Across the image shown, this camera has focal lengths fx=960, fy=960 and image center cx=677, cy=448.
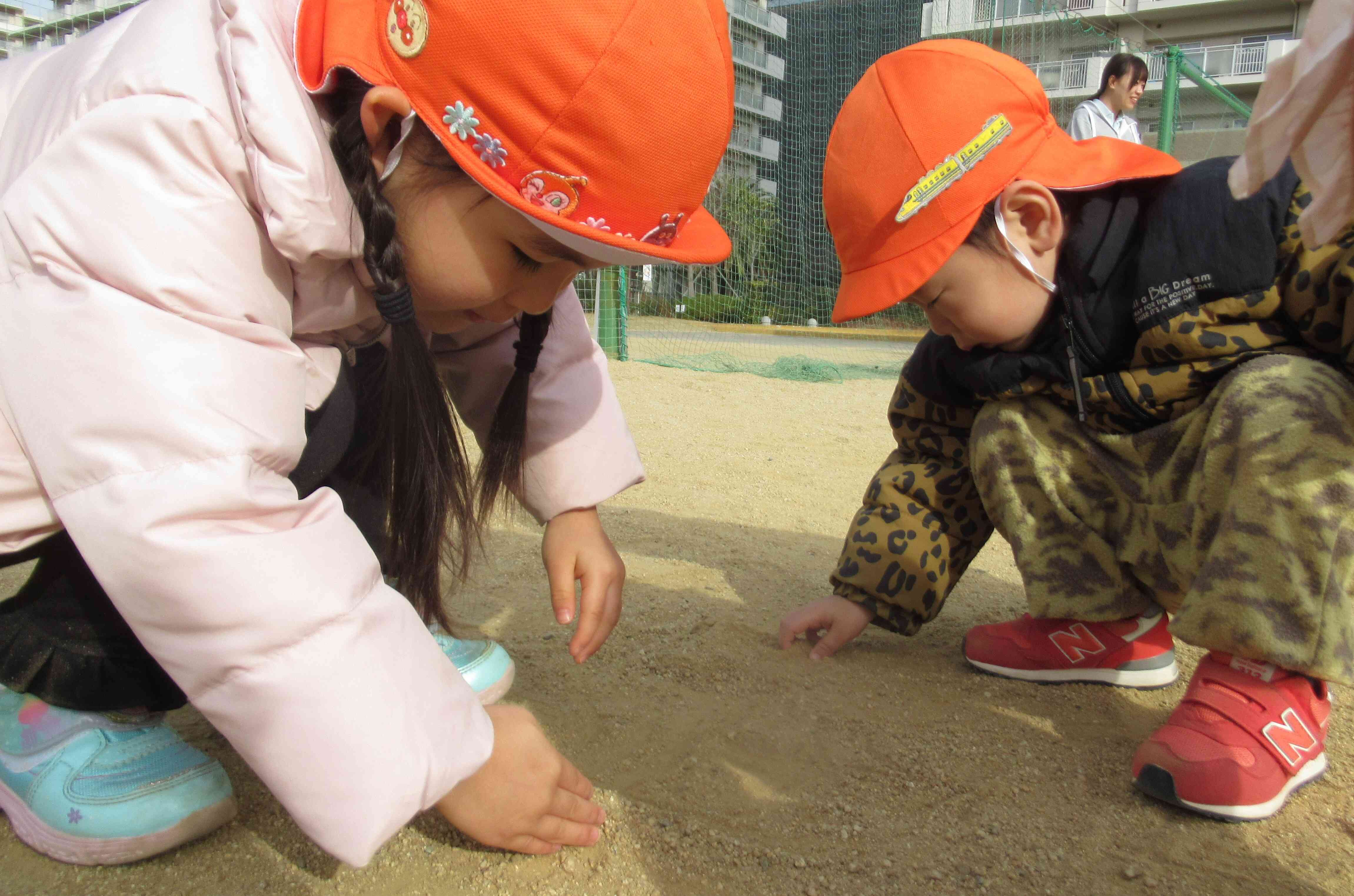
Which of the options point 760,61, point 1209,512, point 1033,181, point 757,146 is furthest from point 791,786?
point 760,61

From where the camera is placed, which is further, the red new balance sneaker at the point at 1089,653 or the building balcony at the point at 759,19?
the building balcony at the point at 759,19

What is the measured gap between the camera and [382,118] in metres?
0.80

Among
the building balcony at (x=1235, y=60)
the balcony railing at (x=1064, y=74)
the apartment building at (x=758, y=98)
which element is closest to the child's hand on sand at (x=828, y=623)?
the balcony railing at (x=1064, y=74)

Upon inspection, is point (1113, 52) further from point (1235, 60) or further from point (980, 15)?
point (1235, 60)

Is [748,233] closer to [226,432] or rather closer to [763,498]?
[763,498]

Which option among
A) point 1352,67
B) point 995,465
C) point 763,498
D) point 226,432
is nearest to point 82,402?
point 226,432

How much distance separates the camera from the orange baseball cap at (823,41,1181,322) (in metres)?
1.15

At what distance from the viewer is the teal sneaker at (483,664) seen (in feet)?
3.71

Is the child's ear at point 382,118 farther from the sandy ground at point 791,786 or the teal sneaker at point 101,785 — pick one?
the teal sneaker at point 101,785

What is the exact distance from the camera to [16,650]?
895 mm

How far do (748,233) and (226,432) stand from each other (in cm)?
620

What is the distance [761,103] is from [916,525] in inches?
250

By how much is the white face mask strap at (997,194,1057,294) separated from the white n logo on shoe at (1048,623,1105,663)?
1.46 feet

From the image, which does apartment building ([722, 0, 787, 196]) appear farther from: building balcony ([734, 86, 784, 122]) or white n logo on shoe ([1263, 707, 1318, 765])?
white n logo on shoe ([1263, 707, 1318, 765])
